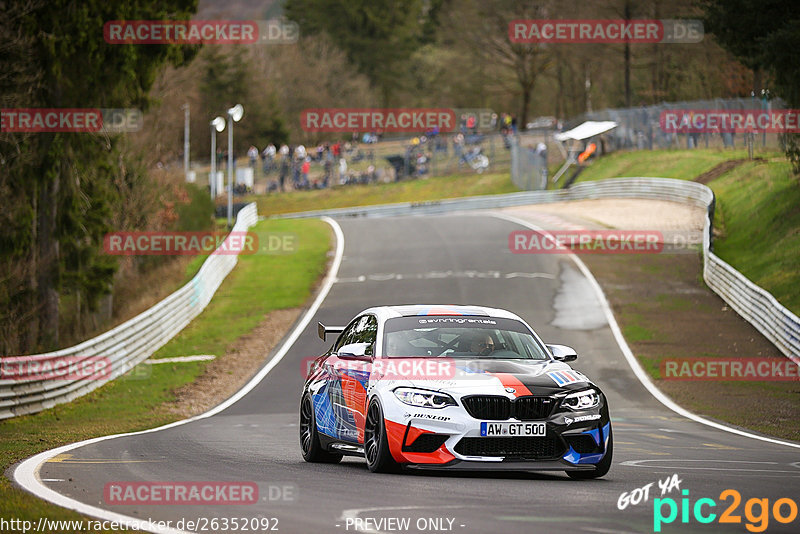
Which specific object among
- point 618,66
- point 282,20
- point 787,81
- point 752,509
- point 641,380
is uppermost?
point 282,20

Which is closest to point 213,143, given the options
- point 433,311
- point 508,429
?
point 433,311

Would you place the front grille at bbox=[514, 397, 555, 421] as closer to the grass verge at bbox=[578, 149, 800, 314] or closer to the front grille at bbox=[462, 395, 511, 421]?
the front grille at bbox=[462, 395, 511, 421]

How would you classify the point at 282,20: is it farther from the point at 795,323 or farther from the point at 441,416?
the point at 441,416

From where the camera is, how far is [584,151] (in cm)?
6938

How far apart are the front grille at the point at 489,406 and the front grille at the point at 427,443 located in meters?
0.30

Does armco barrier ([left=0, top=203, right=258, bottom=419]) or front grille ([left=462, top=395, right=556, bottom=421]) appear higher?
front grille ([left=462, top=395, right=556, bottom=421])

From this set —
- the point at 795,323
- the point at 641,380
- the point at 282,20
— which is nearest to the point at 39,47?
the point at 641,380

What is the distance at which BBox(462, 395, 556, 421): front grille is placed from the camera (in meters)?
9.28

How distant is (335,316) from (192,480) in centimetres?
2189

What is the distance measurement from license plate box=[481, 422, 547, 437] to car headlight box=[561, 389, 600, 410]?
359 millimetres

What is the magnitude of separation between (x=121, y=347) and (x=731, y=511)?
1918 centimetres

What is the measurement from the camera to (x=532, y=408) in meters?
9.34

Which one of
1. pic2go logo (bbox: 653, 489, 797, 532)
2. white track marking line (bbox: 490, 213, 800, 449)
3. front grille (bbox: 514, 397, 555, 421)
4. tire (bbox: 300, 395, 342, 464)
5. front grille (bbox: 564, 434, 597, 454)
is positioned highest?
front grille (bbox: 514, 397, 555, 421)

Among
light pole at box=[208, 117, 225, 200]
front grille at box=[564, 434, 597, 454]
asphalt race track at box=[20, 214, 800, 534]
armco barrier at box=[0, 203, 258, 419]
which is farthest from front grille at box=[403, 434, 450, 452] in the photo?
light pole at box=[208, 117, 225, 200]
